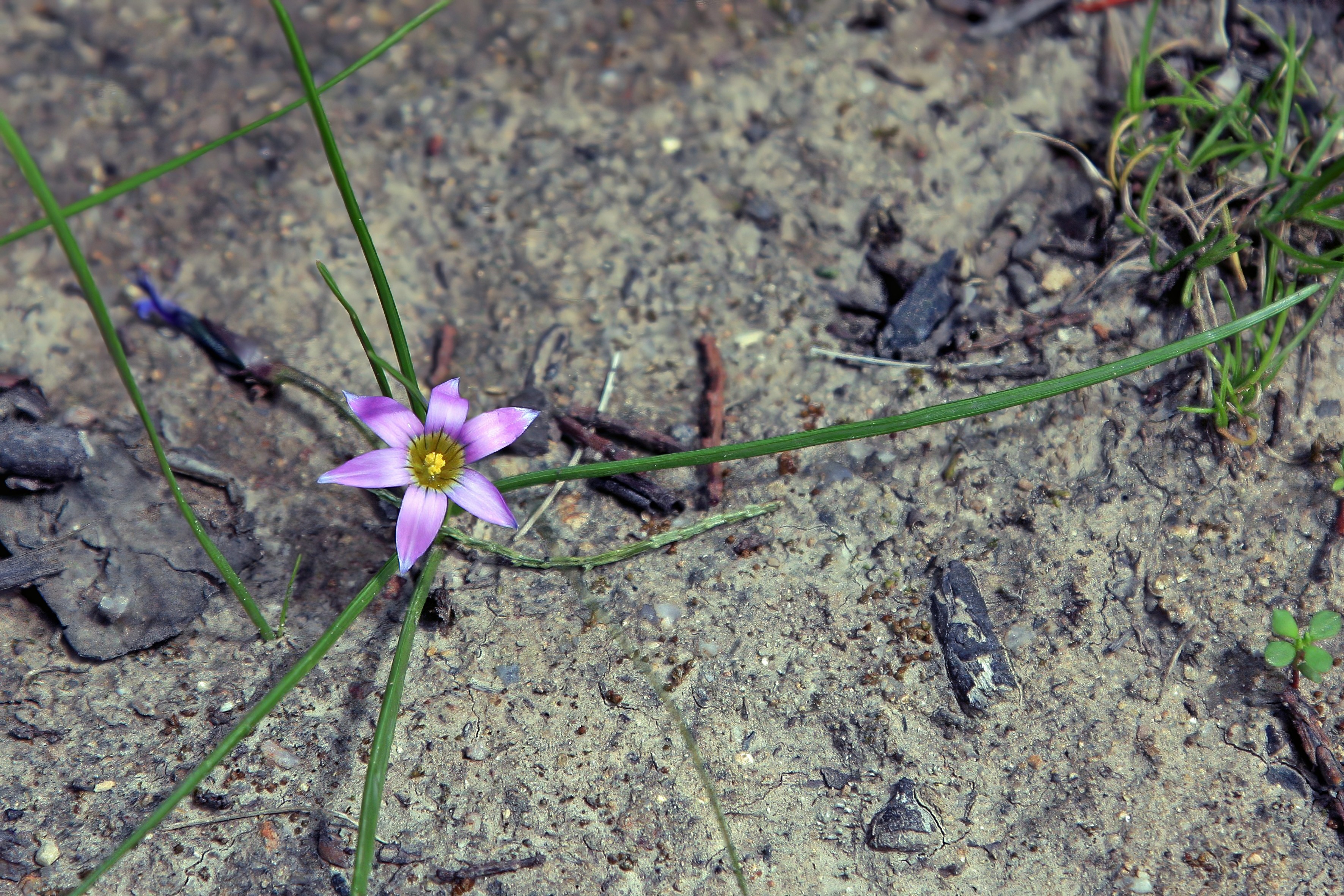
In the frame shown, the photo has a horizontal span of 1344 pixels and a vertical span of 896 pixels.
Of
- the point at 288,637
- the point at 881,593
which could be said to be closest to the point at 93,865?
the point at 288,637

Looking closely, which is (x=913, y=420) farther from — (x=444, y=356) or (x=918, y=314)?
(x=444, y=356)

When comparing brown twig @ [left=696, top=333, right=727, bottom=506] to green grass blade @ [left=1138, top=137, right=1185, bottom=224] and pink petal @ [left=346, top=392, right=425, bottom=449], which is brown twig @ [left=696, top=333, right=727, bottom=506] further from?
green grass blade @ [left=1138, top=137, right=1185, bottom=224]

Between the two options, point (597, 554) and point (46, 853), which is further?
point (597, 554)

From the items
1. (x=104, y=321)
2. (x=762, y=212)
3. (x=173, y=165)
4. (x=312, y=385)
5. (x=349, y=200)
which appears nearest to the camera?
(x=104, y=321)

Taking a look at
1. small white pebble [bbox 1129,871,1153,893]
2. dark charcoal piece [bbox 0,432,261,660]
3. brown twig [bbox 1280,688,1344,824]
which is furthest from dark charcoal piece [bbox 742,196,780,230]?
small white pebble [bbox 1129,871,1153,893]

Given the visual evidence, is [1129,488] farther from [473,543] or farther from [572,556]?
[473,543]

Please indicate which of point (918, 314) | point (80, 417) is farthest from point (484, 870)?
point (918, 314)
